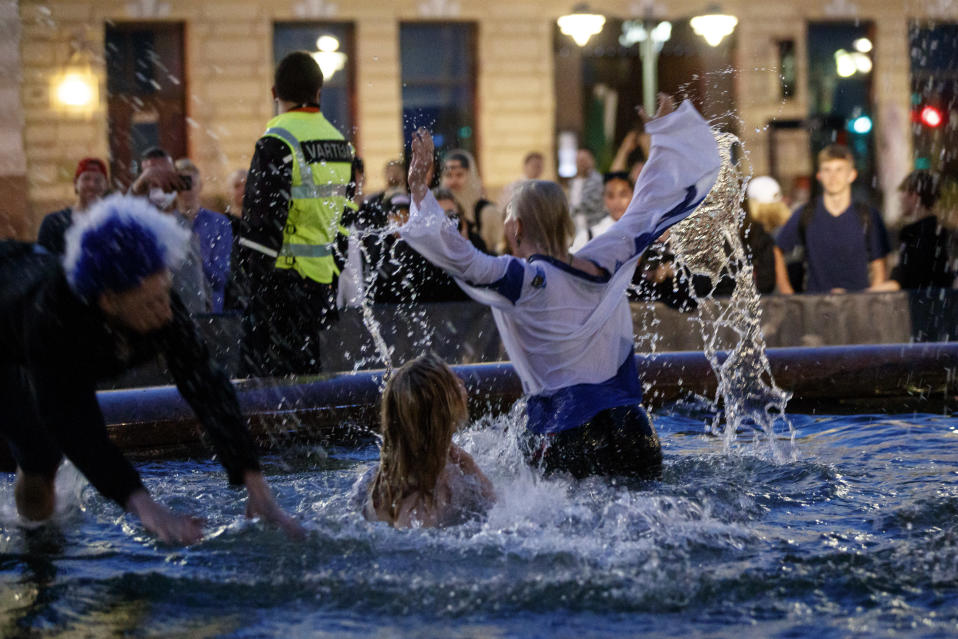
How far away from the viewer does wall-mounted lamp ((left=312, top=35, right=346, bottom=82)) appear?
770 inches

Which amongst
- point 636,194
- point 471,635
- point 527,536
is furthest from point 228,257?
point 471,635

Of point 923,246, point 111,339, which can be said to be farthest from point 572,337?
point 923,246

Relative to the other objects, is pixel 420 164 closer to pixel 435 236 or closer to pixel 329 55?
pixel 435 236

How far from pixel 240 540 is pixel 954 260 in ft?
23.9

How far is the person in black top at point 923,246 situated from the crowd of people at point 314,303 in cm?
234

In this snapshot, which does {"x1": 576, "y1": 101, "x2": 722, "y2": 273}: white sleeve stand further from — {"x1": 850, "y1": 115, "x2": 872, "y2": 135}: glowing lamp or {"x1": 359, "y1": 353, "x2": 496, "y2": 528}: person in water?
{"x1": 850, "y1": 115, "x2": 872, "y2": 135}: glowing lamp

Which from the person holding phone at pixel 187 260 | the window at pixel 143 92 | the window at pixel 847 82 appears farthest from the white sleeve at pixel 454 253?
the window at pixel 847 82

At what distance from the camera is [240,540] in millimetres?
4309

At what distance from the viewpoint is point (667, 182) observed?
512 centimetres

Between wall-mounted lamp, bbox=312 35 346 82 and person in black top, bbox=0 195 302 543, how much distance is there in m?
15.8

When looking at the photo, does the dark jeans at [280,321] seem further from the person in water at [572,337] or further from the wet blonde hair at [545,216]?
the wet blonde hair at [545,216]

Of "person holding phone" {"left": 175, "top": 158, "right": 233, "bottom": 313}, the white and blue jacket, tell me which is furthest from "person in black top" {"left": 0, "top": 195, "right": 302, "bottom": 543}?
"person holding phone" {"left": 175, "top": 158, "right": 233, "bottom": 313}

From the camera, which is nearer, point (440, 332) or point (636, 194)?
point (636, 194)

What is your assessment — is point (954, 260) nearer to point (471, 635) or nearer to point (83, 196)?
point (83, 196)
